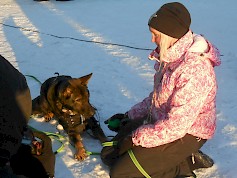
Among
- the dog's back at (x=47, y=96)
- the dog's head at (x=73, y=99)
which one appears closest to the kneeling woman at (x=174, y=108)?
the dog's head at (x=73, y=99)

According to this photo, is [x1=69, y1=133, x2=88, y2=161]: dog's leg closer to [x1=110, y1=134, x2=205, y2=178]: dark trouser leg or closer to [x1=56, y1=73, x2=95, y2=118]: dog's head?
[x1=56, y1=73, x2=95, y2=118]: dog's head

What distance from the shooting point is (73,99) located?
3273 mm

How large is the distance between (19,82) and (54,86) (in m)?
1.67

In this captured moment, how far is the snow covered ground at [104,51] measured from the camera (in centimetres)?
333

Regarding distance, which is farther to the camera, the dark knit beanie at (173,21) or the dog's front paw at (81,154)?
the dog's front paw at (81,154)

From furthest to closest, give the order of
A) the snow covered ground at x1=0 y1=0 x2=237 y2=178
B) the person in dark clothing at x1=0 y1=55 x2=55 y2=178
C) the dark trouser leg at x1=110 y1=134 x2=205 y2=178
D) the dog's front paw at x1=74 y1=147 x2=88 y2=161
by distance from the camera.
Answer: the snow covered ground at x1=0 y1=0 x2=237 y2=178, the dog's front paw at x1=74 y1=147 x2=88 y2=161, the dark trouser leg at x1=110 y1=134 x2=205 y2=178, the person in dark clothing at x1=0 y1=55 x2=55 y2=178

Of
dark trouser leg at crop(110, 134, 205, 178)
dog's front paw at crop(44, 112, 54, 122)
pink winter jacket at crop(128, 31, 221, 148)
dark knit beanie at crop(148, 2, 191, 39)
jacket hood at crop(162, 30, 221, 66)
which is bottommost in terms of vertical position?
dog's front paw at crop(44, 112, 54, 122)

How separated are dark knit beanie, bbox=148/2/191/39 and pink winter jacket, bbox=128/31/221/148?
0.07 m

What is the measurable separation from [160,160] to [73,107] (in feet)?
3.23

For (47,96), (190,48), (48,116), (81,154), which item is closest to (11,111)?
(190,48)

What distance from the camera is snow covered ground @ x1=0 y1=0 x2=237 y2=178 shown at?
333cm

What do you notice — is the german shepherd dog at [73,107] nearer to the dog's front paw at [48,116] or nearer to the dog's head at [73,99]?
the dog's head at [73,99]

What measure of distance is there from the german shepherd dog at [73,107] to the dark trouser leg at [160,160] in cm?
50

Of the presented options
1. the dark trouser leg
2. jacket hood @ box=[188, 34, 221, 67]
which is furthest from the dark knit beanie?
the dark trouser leg
